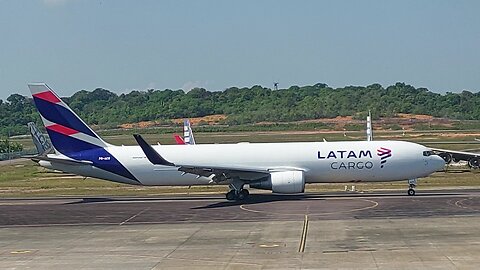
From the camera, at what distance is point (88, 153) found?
45.9m

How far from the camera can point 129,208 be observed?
4153 cm

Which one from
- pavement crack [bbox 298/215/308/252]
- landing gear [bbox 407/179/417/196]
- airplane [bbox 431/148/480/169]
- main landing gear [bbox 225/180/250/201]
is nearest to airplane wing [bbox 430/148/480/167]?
airplane [bbox 431/148/480/169]

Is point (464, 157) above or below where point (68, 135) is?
Answer: below

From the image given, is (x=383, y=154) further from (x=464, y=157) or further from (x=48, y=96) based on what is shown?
(x=464, y=157)

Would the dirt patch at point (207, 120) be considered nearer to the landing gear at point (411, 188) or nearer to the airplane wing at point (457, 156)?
the airplane wing at point (457, 156)

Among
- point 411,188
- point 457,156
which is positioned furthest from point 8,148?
point 411,188

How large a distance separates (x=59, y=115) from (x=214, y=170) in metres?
10.2

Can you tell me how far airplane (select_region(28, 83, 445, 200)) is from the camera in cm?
4406

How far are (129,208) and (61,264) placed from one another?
56.1ft

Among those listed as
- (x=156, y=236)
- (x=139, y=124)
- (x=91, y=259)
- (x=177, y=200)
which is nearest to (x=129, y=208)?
(x=177, y=200)

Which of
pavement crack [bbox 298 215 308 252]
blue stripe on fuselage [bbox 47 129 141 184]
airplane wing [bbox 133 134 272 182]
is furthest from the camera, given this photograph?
blue stripe on fuselage [bbox 47 129 141 184]

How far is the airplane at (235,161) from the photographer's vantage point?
44062 mm

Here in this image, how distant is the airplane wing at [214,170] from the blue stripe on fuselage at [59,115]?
5.99m

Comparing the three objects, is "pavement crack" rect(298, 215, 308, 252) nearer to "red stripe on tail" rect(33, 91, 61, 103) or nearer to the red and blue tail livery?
the red and blue tail livery
